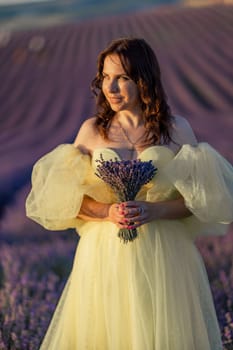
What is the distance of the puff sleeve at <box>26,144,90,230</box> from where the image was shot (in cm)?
253

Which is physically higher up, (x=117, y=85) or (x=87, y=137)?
(x=117, y=85)

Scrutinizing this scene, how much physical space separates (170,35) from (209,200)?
480 centimetres

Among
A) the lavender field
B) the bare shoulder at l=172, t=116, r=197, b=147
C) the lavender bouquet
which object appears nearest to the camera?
the lavender bouquet

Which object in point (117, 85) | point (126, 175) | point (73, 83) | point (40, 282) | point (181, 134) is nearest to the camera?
point (126, 175)

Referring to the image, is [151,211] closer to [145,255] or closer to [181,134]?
[145,255]

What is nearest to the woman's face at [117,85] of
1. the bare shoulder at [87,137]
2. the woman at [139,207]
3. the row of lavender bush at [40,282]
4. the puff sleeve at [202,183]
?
the woman at [139,207]

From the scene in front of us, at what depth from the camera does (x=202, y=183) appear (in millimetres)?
2482

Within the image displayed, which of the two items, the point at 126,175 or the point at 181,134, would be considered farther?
the point at 181,134

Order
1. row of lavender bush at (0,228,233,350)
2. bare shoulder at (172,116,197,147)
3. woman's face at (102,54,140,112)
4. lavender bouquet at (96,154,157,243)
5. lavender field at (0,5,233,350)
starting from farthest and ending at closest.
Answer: lavender field at (0,5,233,350), row of lavender bush at (0,228,233,350), bare shoulder at (172,116,197,147), woman's face at (102,54,140,112), lavender bouquet at (96,154,157,243)

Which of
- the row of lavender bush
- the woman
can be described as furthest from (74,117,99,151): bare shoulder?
the row of lavender bush

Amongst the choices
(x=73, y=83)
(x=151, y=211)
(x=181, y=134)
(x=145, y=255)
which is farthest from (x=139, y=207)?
(x=73, y=83)

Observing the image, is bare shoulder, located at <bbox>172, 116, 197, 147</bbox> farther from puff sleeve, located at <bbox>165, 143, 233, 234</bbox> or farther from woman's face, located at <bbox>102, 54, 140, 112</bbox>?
woman's face, located at <bbox>102, 54, 140, 112</bbox>

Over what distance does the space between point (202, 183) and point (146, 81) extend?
411 millimetres

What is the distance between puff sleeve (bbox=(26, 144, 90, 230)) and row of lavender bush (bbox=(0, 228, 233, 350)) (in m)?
1.14
